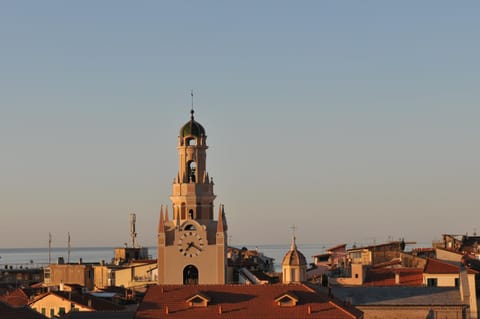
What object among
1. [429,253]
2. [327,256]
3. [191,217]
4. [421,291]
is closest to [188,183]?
[191,217]

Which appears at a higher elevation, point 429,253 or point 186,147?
point 186,147

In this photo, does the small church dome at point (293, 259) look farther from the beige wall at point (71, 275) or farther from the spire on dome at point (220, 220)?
the beige wall at point (71, 275)

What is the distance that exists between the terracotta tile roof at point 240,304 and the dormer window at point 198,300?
245 mm

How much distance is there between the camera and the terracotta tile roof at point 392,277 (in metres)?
93.6

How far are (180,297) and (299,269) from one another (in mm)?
16543

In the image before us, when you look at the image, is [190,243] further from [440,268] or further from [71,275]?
[71,275]

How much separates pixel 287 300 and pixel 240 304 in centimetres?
287

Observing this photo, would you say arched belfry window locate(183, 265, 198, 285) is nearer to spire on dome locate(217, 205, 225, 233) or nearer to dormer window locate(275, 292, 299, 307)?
spire on dome locate(217, 205, 225, 233)

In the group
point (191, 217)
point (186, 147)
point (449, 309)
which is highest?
point (186, 147)

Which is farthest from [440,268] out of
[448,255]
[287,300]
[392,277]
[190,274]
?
[287,300]

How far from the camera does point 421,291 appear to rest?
8356cm

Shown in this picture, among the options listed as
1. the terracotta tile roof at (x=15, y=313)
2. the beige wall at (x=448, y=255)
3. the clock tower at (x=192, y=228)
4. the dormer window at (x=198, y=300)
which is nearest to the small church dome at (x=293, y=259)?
the clock tower at (x=192, y=228)

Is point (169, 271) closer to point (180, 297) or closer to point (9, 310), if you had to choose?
point (180, 297)

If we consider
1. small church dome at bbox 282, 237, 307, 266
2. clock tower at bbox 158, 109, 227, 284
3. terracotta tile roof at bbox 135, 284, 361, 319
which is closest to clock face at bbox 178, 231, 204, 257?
clock tower at bbox 158, 109, 227, 284
